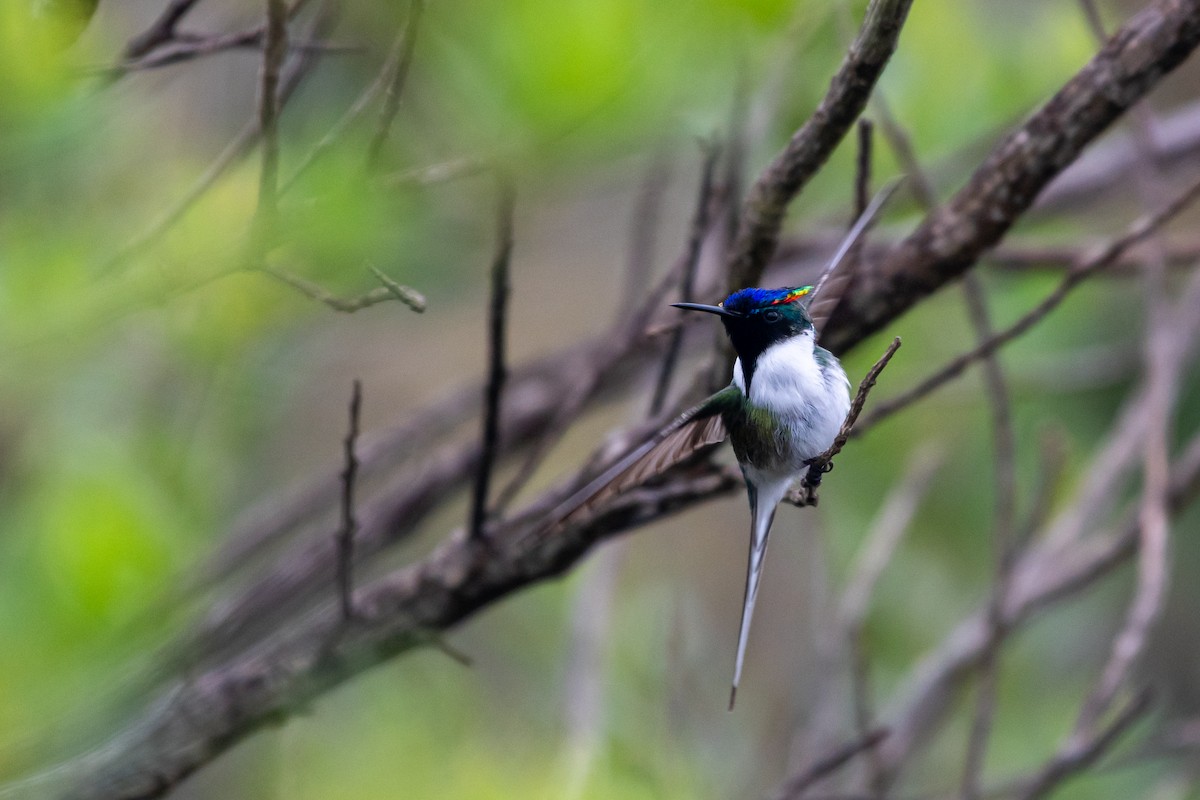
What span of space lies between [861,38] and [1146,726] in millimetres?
2203

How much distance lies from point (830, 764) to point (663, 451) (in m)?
0.47

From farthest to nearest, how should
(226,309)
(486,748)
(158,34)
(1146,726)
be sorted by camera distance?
1. (1146,726)
2. (226,309)
3. (486,748)
4. (158,34)

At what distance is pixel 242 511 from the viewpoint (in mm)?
2846

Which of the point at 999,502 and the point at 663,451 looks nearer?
the point at 663,451

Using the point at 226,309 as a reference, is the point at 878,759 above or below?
below

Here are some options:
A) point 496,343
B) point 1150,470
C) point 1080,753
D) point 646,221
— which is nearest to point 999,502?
point 1150,470

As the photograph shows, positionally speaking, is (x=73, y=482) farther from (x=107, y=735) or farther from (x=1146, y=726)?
(x=1146, y=726)

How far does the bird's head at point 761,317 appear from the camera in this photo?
1236mm

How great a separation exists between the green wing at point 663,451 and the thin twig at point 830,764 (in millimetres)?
397

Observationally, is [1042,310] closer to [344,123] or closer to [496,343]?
[496,343]

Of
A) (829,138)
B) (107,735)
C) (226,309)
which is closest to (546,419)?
(226,309)

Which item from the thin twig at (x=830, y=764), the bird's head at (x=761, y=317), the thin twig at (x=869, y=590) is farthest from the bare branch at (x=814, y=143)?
the thin twig at (x=869, y=590)

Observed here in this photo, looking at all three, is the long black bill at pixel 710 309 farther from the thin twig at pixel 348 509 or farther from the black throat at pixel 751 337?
the thin twig at pixel 348 509

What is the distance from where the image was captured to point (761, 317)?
126cm
